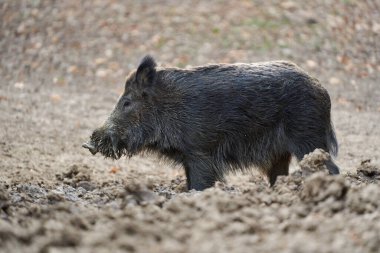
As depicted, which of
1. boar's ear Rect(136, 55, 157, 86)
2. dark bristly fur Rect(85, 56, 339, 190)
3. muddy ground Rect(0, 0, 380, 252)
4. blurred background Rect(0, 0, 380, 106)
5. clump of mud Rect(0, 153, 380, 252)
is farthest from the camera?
blurred background Rect(0, 0, 380, 106)

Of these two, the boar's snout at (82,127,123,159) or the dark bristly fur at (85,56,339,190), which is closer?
the dark bristly fur at (85,56,339,190)

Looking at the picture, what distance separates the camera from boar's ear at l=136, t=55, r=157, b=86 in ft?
26.1

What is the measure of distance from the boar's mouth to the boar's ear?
2.16 feet

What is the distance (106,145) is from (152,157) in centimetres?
60

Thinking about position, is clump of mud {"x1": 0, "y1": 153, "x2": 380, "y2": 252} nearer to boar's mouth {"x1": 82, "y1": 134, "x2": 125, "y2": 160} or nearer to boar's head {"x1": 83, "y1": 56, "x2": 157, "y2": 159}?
boar's mouth {"x1": 82, "y1": 134, "x2": 125, "y2": 160}

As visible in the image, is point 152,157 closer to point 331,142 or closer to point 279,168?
point 279,168

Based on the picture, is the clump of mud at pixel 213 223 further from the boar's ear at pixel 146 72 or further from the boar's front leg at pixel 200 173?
the boar's ear at pixel 146 72

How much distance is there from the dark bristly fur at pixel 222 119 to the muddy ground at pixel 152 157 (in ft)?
Answer: 1.30

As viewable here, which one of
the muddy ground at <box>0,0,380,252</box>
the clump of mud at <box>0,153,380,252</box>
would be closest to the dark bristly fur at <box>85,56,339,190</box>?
the muddy ground at <box>0,0,380,252</box>

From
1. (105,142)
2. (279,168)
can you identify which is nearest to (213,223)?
(105,142)

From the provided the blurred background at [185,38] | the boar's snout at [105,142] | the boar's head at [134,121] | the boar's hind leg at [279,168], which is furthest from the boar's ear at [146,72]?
the blurred background at [185,38]

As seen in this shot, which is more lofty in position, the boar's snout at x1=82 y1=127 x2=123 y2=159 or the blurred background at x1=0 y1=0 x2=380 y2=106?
the blurred background at x1=0 y1=0 x2=380 y2=106

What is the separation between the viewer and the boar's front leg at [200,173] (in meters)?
7.74

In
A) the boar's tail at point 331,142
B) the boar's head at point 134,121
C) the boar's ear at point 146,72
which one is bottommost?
the boar's tail at point 331,142
